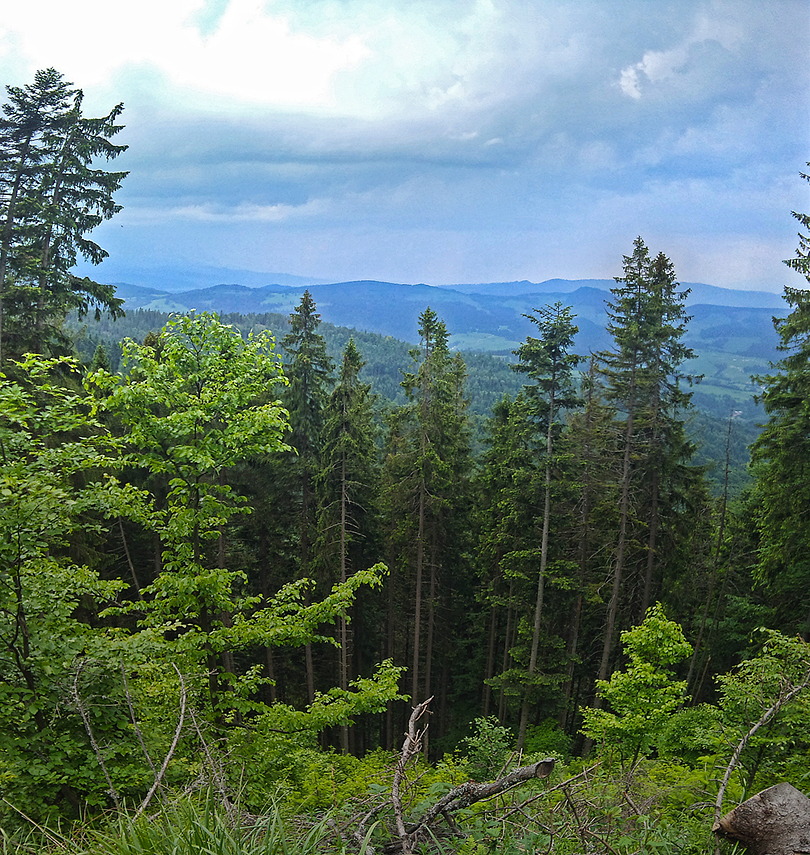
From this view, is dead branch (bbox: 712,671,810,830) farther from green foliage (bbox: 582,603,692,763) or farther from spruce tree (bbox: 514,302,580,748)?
spruce tree (bbox: 514,302,580,748)

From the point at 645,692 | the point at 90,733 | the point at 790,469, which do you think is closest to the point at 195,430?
the point at 90,733

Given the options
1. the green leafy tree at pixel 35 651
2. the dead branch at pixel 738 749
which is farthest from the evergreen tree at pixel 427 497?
the dead branch at pixel 738 749

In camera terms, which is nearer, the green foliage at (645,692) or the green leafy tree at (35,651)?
the green leafy tree at (35,651)

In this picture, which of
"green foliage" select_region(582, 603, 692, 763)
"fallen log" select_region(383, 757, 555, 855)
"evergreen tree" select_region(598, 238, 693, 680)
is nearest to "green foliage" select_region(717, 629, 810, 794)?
"green foliage" select_region(582, 603, 692, 763)

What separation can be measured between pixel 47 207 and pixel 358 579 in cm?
1521

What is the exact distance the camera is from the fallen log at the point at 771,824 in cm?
375

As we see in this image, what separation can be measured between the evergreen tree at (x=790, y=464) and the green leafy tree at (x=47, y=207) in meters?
19.0

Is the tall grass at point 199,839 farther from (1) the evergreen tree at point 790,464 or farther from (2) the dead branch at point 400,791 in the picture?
(1) the evergreen tree at point 790,464

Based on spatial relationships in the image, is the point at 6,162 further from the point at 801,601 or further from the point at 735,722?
the point at 801,601

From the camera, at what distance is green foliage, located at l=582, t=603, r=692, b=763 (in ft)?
38.2

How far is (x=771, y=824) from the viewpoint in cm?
382

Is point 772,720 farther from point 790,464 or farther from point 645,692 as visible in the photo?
point 790,464

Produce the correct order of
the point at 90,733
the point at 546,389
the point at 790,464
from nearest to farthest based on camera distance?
the point at 90,733, the point at 790,464, the point at 546,389

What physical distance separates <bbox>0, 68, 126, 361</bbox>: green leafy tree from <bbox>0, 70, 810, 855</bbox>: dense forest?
8cm
